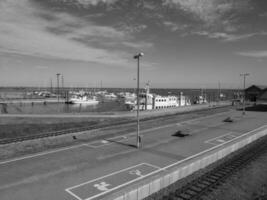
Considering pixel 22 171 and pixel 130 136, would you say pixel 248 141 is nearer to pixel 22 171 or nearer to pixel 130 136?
pixel 130 136

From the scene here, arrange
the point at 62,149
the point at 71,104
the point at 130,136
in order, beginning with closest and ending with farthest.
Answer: the point at 62,149, the point at 130,136, the point at 71,104

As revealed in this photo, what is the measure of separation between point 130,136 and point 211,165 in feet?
35.3

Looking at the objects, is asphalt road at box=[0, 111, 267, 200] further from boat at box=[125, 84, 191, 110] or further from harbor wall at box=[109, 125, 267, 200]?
boat at box=[125, 84, 191, 110]

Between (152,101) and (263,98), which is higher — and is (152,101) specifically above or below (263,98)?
below

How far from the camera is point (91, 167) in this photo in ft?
49.9

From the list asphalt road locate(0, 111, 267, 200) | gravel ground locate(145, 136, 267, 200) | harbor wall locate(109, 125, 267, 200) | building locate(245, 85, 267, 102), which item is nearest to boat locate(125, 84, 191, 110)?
building locate(245, 85, 267, 102)

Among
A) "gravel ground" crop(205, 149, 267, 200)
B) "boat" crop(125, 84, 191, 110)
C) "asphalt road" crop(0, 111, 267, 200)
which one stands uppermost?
"boat" crop(125, 84, 191, 110)

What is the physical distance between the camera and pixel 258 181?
13.7m

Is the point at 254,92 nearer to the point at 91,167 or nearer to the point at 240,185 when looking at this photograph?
the point at 240,185

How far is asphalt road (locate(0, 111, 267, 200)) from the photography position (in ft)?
38.8

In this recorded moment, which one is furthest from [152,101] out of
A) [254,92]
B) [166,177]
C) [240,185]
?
[166,177]

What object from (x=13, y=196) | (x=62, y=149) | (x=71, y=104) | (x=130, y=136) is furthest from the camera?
(x=71, y=104)

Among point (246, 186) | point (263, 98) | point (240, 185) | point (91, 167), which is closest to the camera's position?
point (246, 186)

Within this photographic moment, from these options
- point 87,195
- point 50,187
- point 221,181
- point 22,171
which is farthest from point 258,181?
point 22,171
